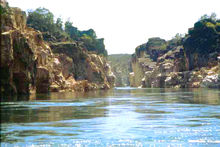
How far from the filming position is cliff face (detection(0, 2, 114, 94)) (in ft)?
209

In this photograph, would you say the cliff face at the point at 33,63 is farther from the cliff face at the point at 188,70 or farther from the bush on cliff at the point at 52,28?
the cliff face at the point at 188,70

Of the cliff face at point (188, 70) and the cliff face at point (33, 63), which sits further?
the cliff face at point (188, 70)

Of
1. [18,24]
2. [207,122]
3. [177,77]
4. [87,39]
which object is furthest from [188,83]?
[207,122]

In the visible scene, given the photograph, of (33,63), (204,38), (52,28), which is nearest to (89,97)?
(33,63)

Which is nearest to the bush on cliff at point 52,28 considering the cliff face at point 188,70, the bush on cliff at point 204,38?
the cliff face at point 188,70

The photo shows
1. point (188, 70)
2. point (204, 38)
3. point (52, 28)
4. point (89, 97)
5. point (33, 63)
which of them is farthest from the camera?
point (188, 70)

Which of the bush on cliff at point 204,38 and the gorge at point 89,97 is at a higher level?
the bush on cliff at point 204,38

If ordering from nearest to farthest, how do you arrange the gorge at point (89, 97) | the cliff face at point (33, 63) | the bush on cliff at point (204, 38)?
the gorge at point (89, 97), the cliff face at point (33, 63), the bush on cliff at point (204, 38)

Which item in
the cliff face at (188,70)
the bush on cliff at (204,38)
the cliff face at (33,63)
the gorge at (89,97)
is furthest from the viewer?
the bush on cliff at (204,38)

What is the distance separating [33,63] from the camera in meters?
75.4

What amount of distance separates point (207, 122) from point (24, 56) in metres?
53.1

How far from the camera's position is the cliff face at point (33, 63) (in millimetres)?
63656

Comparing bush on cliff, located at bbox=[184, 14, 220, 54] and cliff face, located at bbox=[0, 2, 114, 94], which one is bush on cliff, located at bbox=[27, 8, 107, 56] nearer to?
cliff face, located at bbox=[0, 2, 114, 94]

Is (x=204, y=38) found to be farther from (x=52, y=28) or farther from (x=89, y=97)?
(x=89, y=97)
